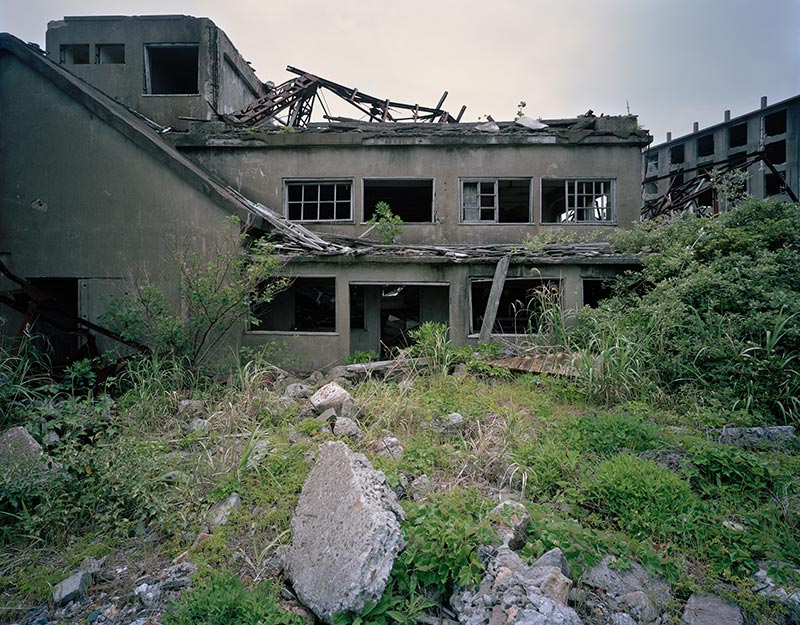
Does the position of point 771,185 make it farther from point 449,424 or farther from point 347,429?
point 347,429

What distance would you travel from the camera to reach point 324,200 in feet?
42.5

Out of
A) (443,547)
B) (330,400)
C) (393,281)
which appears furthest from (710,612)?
(393,281)

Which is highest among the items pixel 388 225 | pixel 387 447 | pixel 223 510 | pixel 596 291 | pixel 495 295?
pixel 388 225

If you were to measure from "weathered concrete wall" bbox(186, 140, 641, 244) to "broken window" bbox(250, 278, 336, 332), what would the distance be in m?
1.90

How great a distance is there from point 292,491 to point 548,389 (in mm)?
4732

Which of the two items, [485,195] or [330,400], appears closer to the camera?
[330,400]

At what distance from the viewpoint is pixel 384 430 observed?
6.06 meters

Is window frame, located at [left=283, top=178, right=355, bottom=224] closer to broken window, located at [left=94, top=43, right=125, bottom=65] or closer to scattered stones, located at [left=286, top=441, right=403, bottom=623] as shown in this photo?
broken window, located at [left=94, top=43, right=125, bottom=65]

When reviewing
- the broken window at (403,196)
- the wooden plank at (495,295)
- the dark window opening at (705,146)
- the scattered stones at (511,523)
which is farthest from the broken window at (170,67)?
the dark window opening at (705,146)

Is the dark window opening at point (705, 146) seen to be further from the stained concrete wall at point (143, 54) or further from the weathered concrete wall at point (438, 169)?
the stained concrete wall at point (143, 54)

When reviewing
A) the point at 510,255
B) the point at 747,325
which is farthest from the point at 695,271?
the point at 510,255

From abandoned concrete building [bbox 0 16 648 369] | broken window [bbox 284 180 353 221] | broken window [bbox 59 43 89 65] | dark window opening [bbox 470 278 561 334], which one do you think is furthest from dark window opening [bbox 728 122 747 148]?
broken window [bbox 59 43 89 65]

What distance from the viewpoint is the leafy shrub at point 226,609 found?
10.4 feet

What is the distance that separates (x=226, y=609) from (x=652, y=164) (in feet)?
146
